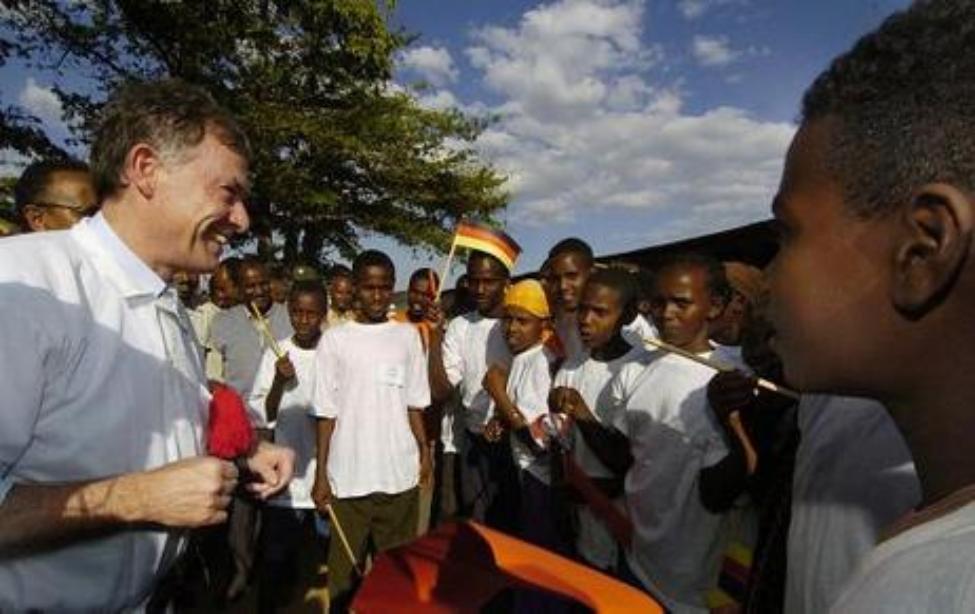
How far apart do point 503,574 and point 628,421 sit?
1947 mm

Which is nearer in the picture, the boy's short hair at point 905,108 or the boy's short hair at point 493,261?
the boy's short hair at point 905,108

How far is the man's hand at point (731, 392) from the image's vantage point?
258 centimetres

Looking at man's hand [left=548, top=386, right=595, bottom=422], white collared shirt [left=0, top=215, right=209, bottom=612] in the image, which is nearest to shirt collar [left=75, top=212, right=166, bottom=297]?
white collared shirt [left=0, top=215, right=209, bottom=612]

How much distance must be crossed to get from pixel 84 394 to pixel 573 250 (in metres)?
4.04

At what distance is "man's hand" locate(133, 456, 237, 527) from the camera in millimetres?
1646

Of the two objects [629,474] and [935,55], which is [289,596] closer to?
[629,474]

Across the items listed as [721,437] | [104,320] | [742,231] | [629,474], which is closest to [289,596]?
[629,474]

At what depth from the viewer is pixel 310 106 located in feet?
64.8

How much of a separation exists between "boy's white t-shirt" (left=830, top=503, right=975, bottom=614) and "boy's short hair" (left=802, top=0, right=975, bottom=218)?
327mm

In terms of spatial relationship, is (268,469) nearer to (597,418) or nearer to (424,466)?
(597,418)

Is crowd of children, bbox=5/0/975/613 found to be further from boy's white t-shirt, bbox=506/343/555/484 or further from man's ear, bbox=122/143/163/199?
man's ear, bbox=122/143/163/199

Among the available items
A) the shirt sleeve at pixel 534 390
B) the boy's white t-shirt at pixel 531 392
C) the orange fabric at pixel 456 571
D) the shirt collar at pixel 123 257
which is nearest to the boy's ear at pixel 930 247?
the orange fabric at pixel 456 571

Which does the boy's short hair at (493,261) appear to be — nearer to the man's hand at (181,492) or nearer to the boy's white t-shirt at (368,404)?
the boy's white t-shirt at (368,404)

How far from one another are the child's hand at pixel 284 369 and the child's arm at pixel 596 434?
2.05 m
